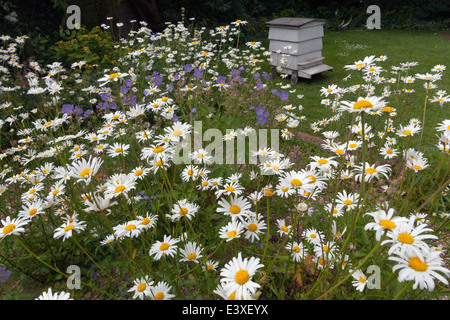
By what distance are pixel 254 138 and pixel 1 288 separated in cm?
210

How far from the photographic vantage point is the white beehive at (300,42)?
5.52m

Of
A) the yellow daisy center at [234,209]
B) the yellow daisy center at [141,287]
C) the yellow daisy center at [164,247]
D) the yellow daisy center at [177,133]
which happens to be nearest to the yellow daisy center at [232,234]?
the yellow daisy center at [234,209]

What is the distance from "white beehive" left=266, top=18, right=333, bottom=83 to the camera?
18.1ft

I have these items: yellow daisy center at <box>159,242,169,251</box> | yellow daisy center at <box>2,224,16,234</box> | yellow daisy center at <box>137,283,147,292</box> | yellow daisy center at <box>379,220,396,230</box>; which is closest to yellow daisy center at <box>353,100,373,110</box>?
yellow daisy center at <box>379,220,396,230</box>

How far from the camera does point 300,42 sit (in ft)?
18.5

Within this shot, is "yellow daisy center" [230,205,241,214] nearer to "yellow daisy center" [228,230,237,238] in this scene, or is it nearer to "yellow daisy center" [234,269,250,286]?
"yellow daisy center" [228,230,237,238]

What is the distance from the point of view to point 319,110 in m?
4.66

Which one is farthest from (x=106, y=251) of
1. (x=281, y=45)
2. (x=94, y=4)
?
(x=94, y=4)

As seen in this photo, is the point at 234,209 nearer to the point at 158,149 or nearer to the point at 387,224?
the point at 158,149

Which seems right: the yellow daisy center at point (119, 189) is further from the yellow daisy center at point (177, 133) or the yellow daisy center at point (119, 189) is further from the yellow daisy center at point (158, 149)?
the yellow daisy center at point (177, 133)

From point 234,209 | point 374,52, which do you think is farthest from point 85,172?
point 374,52
